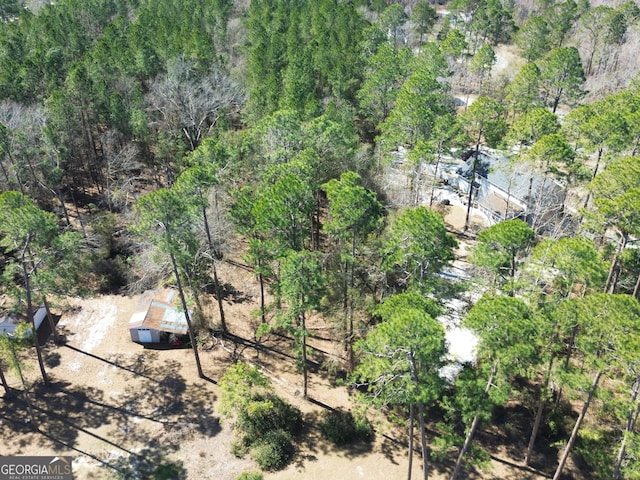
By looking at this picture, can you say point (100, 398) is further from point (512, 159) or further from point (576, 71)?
point (576, 71)

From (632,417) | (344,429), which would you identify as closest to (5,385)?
(344,429)

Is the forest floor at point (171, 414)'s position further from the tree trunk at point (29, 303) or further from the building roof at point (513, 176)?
the building roof at point (513, 176)

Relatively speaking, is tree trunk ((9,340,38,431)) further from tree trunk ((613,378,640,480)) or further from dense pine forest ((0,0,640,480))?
tree trunk ((613,378,640,480))

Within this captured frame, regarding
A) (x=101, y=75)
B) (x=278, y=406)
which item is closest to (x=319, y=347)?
(x=278, y=406)

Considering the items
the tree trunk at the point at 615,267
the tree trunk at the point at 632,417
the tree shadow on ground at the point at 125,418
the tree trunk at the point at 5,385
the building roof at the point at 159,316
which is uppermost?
the tree trunk at the point at 615,267

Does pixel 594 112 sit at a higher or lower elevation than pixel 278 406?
higher

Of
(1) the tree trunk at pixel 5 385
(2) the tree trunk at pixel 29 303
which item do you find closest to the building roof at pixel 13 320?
(1) the tree trunk at pixel 5 385

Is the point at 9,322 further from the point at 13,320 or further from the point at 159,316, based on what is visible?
the point at 159,316
